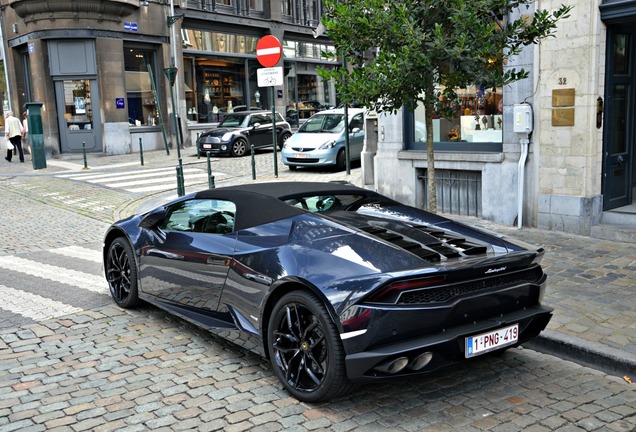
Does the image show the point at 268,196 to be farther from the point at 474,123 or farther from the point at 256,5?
the point at 256,5

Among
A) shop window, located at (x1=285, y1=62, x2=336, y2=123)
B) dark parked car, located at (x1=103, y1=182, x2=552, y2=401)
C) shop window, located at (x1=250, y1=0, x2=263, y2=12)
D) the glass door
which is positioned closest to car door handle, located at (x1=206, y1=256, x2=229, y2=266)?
dark parked car, located at (x1=103, y1=182, x2=552, y2=401)

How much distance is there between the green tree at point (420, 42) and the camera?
631 cm

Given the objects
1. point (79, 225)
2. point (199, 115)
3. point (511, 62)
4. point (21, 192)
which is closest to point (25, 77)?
point (199, 115)

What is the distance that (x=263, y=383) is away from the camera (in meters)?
4.62

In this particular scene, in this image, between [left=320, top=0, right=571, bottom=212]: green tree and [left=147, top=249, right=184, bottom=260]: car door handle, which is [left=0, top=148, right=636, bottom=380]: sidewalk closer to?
[left=320, top=0, right=571, bottom=212]: green tree

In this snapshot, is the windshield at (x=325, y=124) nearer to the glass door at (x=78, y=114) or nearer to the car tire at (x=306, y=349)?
the glass door at (x=78, y=114)

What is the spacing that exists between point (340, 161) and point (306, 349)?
13.3 meters

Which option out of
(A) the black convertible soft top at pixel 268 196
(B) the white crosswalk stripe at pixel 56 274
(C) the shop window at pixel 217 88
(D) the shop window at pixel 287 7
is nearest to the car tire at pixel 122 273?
(B) the white crosswalk stripe at pixel 56 274

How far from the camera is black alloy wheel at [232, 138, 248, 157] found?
863 inches

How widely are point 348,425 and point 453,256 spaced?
1.25 meters

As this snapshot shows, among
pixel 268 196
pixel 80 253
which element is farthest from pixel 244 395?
pixel 80 253

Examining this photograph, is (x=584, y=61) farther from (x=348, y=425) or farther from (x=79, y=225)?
(x=79, y=225)

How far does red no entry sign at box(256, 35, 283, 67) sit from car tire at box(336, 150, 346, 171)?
3086mm

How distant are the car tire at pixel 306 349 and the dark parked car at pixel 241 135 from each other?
17640mm
